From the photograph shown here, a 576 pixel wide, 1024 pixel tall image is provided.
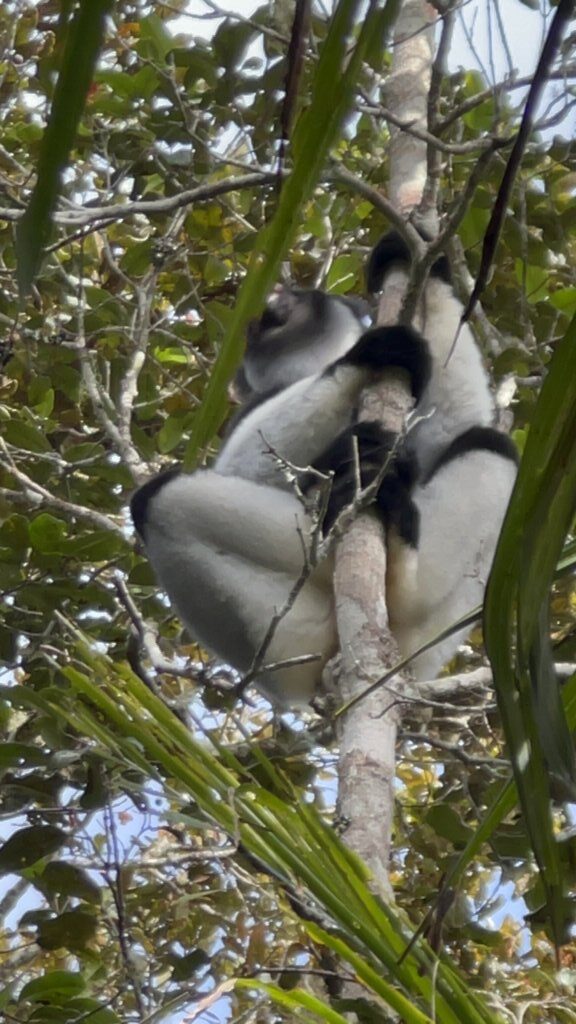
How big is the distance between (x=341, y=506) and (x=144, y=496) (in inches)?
29.3

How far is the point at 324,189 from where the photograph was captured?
16.6 feet

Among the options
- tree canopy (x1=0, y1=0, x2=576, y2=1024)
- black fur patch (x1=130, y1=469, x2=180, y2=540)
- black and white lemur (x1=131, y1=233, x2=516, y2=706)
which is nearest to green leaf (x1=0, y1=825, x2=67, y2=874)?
tree canopy (x1=0, y1=0, x2=576, y2=1024)

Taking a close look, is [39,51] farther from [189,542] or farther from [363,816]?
[363,816]

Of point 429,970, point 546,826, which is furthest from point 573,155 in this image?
point 546,826

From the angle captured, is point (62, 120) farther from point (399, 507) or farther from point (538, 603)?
point (399, 507)

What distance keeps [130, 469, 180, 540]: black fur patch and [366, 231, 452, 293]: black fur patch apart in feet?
2.97

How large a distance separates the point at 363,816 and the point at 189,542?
206 centimetres

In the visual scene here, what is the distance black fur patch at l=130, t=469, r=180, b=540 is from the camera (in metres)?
4.10

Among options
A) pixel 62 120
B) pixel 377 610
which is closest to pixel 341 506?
pixel 377 610

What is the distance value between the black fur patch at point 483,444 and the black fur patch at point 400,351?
303 mm

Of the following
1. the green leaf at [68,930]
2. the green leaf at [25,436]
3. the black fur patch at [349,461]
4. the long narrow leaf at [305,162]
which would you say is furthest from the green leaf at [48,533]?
the long narrow leaf at [305,162]

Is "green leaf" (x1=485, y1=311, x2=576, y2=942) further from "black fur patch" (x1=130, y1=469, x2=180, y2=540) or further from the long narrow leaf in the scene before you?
"black fur patch" (x1=130, y1=469, x2=180, y2=540)

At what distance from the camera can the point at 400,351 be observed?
3689 millimetres

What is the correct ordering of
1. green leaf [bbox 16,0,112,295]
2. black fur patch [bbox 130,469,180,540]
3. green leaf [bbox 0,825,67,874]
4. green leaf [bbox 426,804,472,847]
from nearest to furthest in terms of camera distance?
green leaf [bbox 16,0,112,295] < green leaf [bbox 0,825,67,874] < green leaf [bbox 426,804,472,847] < black fur patch [bbox 130,469,180,540]
